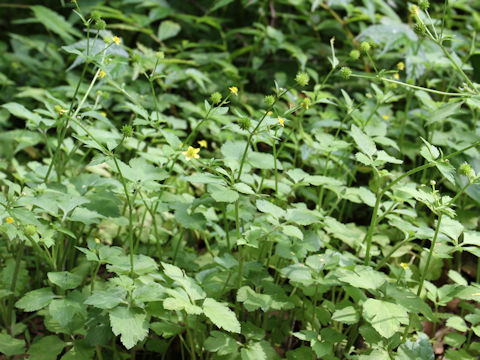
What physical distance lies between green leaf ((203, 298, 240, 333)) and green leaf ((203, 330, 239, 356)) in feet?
0.37

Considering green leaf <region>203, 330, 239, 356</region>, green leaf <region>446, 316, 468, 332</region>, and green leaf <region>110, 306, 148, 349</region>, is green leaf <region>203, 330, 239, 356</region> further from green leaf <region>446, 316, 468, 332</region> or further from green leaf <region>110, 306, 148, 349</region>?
green leaf <region>446, 316, 468, 332</region>

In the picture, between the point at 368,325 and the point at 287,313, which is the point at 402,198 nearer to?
the point at 368,325

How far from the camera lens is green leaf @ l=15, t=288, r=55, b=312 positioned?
1.21m

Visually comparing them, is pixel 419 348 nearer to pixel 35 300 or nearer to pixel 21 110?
pixel 35 300

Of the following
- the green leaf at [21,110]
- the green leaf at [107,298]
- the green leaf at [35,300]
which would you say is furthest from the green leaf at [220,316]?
the green leaf at [21,110]

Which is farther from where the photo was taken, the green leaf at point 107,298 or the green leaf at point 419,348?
the green leaf at point 419,348

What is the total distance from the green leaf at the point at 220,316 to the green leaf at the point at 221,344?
0.11 meters

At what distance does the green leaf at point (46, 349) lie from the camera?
4.10 feet

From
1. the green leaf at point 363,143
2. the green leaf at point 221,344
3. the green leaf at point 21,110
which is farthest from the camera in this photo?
the green leaf at point 21,110

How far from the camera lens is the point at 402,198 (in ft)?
4.63

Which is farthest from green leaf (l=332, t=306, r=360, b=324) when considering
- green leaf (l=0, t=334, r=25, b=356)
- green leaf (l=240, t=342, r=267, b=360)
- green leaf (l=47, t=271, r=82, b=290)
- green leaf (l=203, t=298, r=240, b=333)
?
green leaf (l=0, t=334, r=25, b=356)

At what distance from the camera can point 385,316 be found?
3.76ft

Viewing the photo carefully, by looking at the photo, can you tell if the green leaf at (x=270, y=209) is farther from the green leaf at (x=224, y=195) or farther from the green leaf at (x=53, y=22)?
the green leaf at (x=53, y=22)

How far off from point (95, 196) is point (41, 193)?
172 millimetres
